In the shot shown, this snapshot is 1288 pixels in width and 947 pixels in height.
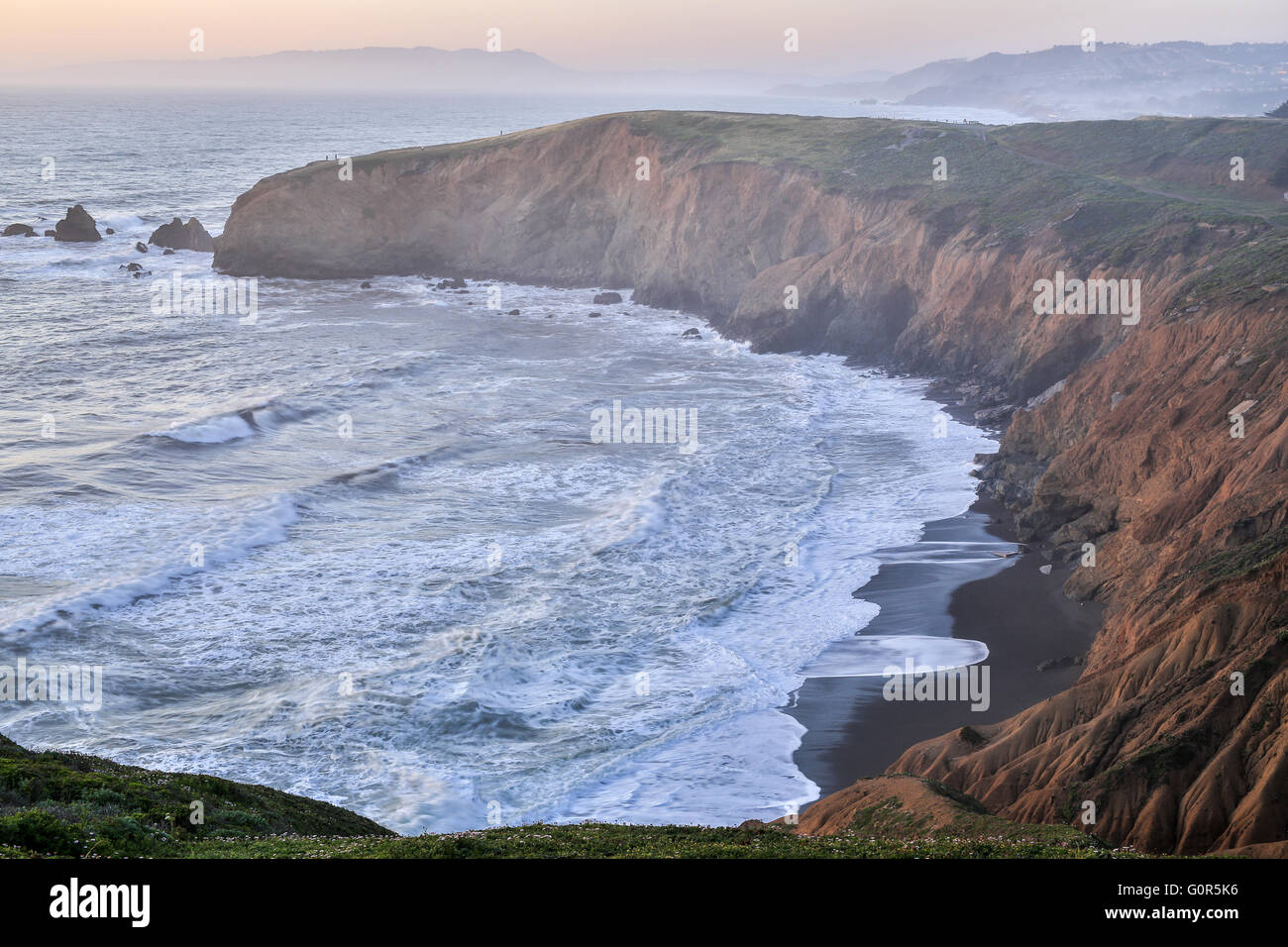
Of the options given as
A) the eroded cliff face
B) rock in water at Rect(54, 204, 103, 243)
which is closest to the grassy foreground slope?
the eroded cliff face

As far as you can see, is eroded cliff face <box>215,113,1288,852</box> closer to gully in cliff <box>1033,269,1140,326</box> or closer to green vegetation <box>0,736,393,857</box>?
gully in cliff <box>1033,269,1140,326</box>

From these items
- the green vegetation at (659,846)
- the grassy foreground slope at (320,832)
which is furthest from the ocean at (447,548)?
the green vegetation at (659,846)

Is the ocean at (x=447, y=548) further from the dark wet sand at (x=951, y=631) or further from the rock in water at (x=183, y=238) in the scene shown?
the rock in water at (x=183, y=238)

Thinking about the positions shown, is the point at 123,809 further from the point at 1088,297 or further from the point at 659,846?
the point at 1088,297

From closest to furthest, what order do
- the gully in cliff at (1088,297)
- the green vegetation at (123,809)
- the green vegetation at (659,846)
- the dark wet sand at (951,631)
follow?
the green vegetation at (123,809) → the green vegetation at (659,846) → the dark wet sand at (951,631) → the gully in cliff at (1088,297)

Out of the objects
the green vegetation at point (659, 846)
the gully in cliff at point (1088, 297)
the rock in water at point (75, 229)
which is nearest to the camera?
the green vegetation at point (659, 846)
